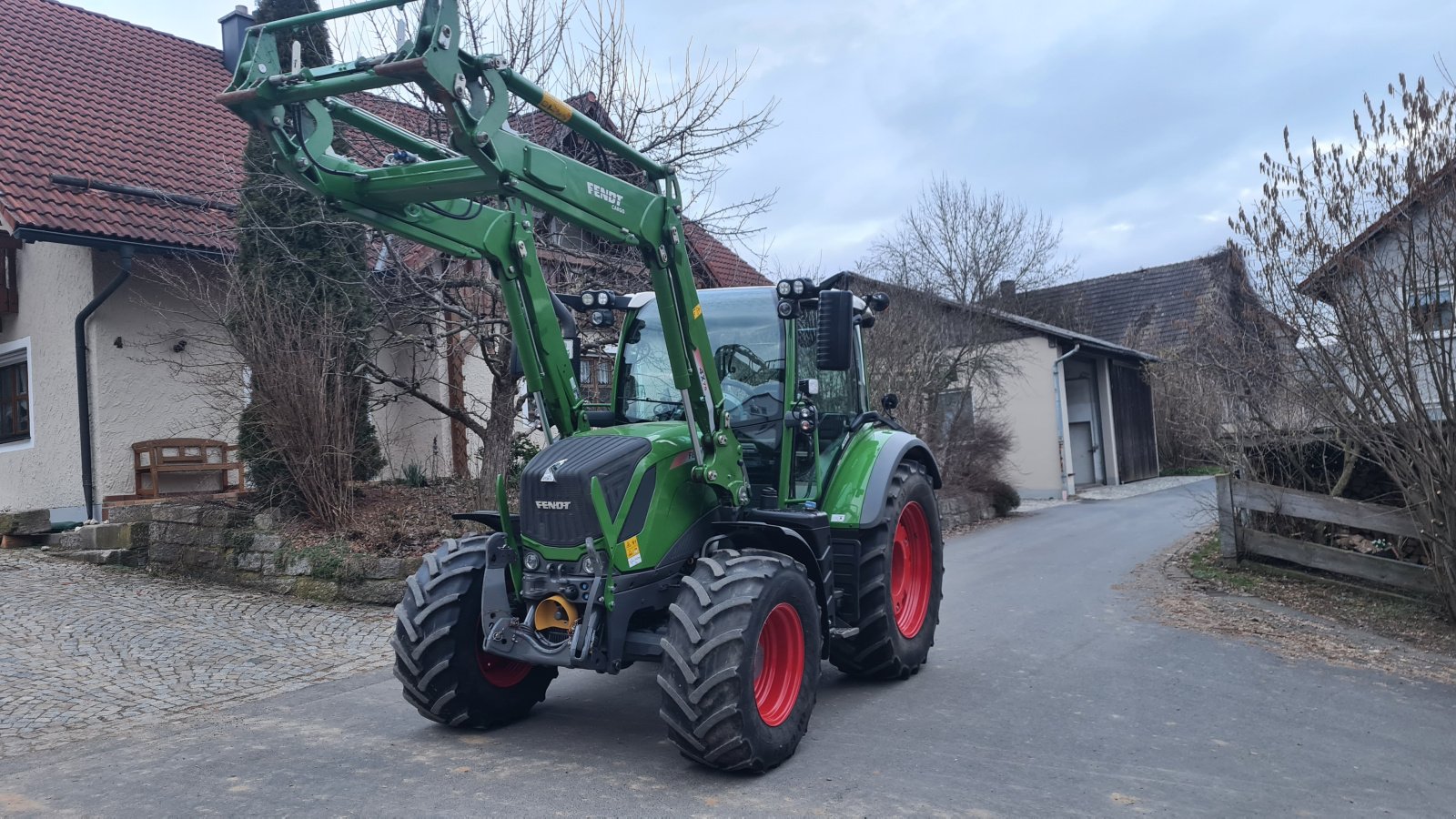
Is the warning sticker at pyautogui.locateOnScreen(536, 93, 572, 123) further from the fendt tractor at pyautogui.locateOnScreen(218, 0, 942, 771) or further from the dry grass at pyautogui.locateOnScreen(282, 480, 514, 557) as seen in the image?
the dry grass at pyautogui.locateOnScreen(282, 480, 514, 557)

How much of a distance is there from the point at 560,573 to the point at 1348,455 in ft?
24.0

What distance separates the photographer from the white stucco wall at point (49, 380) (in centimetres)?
1193

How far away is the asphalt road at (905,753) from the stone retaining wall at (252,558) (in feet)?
7.52

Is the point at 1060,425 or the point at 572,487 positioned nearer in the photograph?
the point at 572,487

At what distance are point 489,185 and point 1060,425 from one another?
18856mm

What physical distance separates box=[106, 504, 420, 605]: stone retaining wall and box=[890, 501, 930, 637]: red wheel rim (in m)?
4.21

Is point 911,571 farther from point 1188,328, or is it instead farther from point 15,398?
point 15,398

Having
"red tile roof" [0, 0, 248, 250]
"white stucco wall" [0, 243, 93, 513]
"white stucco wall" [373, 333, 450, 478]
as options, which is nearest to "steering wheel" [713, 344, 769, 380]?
"white stucco wall" [373, 333, 450, 478]

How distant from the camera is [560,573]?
4840 mm

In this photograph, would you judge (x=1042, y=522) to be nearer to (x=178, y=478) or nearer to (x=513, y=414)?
(x=513, y=414)

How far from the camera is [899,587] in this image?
271 inches

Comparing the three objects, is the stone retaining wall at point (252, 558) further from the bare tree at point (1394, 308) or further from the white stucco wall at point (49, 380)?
the bare tree at point (1394, 308)

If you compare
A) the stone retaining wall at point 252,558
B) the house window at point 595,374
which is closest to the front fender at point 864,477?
the house window at point 595,374

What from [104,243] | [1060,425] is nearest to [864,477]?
[104,243]
